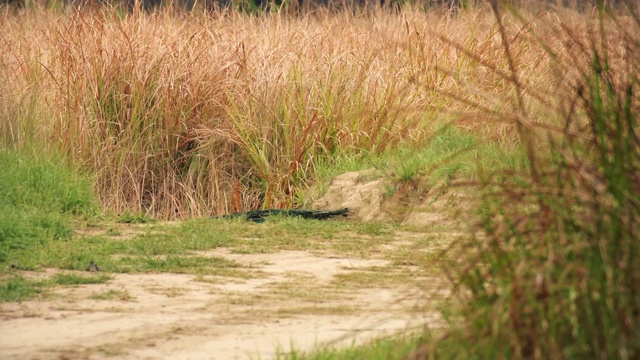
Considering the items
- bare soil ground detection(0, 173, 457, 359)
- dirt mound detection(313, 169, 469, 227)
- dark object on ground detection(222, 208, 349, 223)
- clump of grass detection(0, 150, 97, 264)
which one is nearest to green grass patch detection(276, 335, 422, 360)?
bare soil ground detection(0, 173, 457, 359)

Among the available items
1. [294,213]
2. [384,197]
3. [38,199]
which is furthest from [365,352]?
[38,199]

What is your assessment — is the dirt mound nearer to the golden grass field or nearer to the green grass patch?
the golden grass field

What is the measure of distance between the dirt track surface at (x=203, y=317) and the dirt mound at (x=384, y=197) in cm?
211

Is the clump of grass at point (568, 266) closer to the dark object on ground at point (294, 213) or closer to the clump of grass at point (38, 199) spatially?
A: the clump of grass at point (38, 199)

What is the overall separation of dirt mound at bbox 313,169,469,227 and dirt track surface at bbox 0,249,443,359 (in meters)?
2.11

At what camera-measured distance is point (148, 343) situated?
419cm

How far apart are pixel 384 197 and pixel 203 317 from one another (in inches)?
152

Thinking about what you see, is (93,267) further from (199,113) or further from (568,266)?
(199,113)

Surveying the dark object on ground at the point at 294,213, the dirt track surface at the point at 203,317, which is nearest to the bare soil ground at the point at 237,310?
the dirt track surface at the point at 203,317

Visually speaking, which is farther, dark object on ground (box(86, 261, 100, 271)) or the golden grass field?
the golden grass field

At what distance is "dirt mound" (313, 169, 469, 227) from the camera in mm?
7934

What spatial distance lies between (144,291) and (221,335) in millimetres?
1094

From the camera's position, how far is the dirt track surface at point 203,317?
13.5 ft

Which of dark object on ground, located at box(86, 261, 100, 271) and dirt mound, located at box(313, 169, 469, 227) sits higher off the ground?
dark object on ground, located at box(86, 261, 100, 271)
